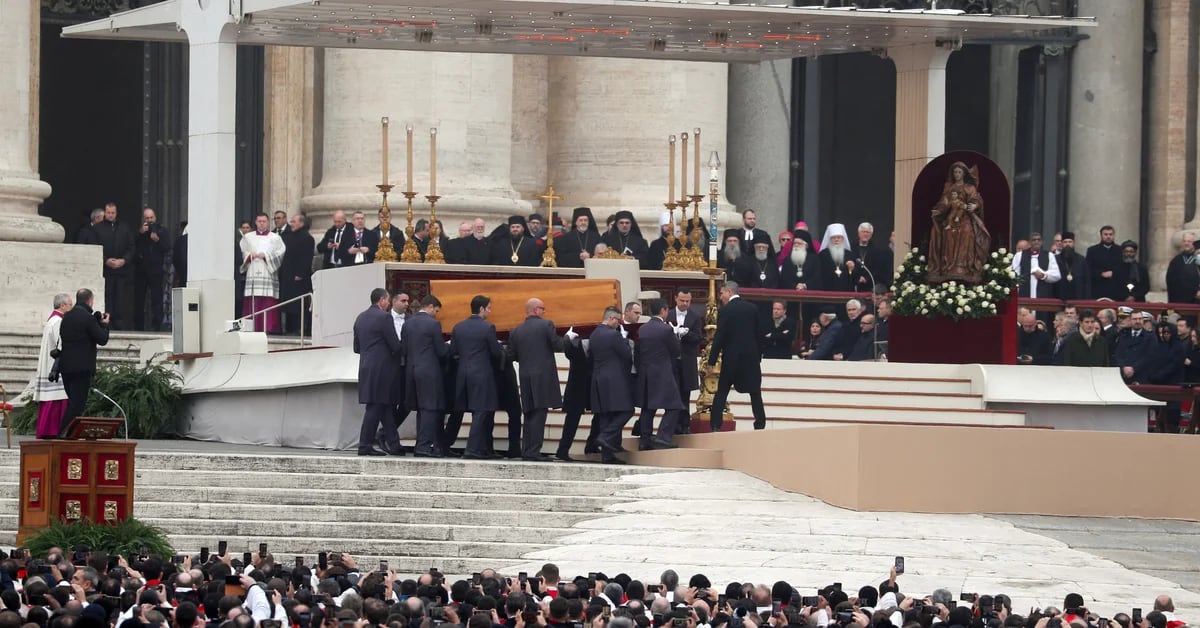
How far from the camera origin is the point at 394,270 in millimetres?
24656

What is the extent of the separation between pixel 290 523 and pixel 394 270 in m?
4.75

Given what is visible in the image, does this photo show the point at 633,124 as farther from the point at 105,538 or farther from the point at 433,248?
the point at 105,538

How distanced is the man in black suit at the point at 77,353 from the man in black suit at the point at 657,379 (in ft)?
15.6

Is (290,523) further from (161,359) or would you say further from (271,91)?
(271,91)

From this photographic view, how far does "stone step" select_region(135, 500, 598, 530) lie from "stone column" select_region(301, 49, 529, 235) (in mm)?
9501

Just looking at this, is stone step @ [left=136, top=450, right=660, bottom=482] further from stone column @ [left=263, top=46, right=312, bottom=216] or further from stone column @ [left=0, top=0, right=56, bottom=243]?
stone column @ [left=263, top=46, right=312, bottom=216]

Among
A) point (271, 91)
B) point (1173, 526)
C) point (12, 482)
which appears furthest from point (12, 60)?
point (1173, 526)

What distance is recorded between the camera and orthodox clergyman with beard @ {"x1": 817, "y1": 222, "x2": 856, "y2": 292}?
2895cm

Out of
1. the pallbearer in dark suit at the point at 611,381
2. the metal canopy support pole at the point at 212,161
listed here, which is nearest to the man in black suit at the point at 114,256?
the metal canopy support pole at the point at 212,161

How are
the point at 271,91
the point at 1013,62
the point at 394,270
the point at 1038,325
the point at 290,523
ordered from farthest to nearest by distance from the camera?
1. the point at 1013,62
2. the point at 271,91
3. the point at 1038,325
4. the point at 394,270
5. the point at 290,523

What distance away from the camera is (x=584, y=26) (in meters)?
25.8

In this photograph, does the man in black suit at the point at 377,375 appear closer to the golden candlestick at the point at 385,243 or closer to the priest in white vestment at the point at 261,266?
the golden candlestick at the point at 385,243

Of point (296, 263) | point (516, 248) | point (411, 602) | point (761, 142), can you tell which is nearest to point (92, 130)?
point (761, 142)

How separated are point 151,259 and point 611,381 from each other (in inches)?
324
